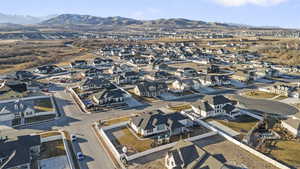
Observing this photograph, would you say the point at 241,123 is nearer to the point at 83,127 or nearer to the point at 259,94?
the point at 259,94

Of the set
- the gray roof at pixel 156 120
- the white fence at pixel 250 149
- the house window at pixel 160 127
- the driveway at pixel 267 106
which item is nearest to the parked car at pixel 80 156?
the gray roof at pixel 156 120

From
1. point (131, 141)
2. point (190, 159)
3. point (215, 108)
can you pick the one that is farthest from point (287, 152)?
point (131, 141)

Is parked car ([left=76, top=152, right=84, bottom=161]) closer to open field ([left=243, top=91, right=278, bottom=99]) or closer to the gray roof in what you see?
the gray roof

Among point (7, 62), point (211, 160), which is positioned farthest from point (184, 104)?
point (7, 62)

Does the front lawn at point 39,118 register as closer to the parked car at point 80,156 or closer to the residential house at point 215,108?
the parked car at point 80,156

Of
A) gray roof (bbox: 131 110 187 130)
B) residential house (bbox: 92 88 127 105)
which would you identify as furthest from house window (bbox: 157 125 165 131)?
residential house (bbox: 92 88 127 105)
